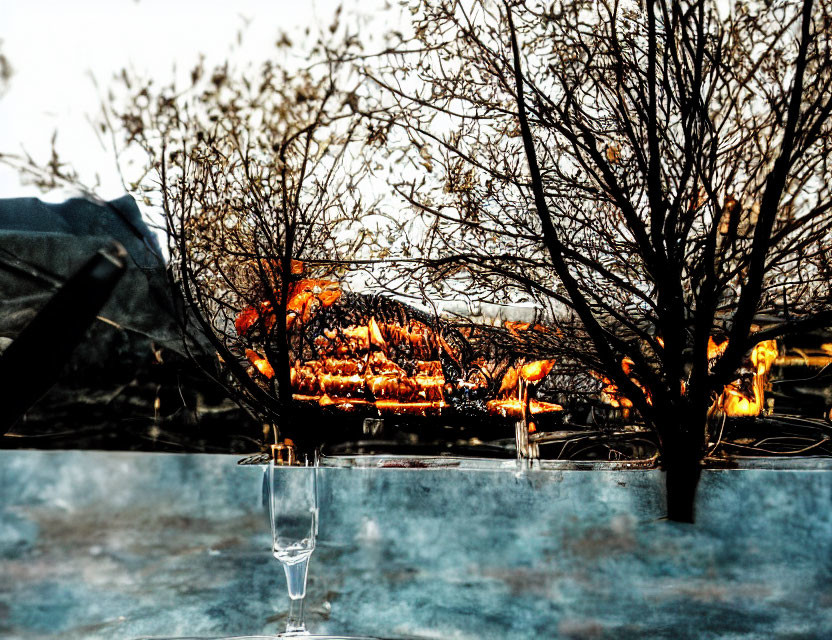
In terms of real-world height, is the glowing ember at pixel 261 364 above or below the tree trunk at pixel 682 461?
above

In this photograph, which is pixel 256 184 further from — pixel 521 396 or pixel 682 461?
pixel 682 461

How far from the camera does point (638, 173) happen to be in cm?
100

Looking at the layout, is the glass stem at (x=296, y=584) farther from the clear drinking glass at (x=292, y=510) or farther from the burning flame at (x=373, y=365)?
the burning flame at (x=373, y=365)

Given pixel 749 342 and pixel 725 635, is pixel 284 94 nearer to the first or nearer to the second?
pixel 749 342

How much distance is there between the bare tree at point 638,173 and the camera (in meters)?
0.96

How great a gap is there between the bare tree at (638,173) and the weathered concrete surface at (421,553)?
0.11 m

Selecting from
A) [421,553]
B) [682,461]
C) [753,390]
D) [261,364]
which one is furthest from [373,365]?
[753,390]

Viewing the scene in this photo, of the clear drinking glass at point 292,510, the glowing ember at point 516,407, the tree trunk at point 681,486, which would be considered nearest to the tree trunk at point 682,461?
the tree trunk at point 681,486

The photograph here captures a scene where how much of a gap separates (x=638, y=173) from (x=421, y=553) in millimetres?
689

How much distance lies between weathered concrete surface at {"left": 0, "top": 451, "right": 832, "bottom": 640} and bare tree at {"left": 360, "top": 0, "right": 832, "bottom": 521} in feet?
0.37

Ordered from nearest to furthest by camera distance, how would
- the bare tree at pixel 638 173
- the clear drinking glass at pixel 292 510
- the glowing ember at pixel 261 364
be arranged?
1. the clear drinking glass at pixel 292 510
2. the bare tree at pixel 638 173
3. the glowing ember at pixel 261 364

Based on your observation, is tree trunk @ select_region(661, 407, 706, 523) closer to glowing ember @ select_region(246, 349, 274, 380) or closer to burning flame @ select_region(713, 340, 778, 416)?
burning flame @ select_region(713, 340, 778, 416)

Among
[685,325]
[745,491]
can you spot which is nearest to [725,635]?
[745,491]

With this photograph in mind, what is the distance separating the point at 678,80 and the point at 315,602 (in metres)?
0.94
